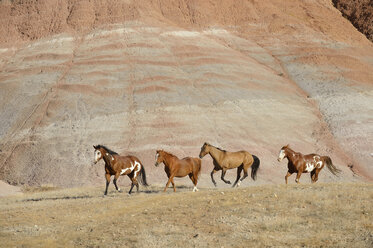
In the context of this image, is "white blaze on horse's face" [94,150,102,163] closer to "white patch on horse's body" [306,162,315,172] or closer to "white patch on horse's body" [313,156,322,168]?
"white patch on horse's body" [306,162,315,172]

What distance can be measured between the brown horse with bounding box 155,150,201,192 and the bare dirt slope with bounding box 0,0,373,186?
13531 mm

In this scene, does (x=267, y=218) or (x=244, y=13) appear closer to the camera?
(x=267, y=218)

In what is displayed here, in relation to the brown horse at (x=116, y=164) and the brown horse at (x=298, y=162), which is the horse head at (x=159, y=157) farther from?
the brown horse at (x=298, y=162)

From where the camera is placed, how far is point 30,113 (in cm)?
4472

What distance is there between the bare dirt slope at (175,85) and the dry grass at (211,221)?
18923 mm

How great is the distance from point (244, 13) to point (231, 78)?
66.1 ft

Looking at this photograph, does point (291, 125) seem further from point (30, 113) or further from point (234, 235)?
point (234, 235)

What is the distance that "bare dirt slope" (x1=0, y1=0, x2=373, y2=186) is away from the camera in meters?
39.5

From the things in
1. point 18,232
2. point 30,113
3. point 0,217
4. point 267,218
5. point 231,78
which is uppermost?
point 267,218

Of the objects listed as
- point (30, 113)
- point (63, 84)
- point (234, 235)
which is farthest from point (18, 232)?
point (63, 84)

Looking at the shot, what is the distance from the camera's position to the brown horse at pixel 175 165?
20469mm

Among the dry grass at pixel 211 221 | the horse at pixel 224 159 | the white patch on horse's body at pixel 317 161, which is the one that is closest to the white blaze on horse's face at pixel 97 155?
the dry grass at pixel 211 221

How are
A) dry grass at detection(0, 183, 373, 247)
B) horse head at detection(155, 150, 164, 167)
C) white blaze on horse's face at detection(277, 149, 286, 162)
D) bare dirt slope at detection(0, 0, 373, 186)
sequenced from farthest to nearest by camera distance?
bare dirt slope at detection(0, 0, 373, 186) → white blaze on horse's face at detection(277, 149, 286, 162) → horse head at detection(155, 150, 164, 167) → dry grass at detection(0, 183, 373, 247)

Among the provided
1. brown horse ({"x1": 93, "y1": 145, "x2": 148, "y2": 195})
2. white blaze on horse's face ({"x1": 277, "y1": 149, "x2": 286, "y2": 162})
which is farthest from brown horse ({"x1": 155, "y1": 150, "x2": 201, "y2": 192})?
white blaze on horse's face ({"x1": 277, "y1": 149, "x2": 286, "y2": 162})
